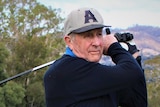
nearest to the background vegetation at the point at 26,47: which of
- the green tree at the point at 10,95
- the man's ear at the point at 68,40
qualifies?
the green tree at the point at 10,95

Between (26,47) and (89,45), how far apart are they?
32024 mm

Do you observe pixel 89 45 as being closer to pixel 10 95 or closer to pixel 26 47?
pixel 10 95

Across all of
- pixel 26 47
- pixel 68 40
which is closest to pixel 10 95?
pixel 26 47

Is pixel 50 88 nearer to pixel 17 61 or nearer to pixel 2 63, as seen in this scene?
pixel 2 63

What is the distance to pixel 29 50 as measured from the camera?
33.8m

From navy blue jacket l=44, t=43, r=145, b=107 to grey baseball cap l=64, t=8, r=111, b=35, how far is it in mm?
127

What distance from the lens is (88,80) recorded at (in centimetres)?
193

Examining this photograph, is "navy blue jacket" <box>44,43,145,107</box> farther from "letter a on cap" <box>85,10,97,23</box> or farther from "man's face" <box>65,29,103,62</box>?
"letter a on cap" <box>85,10,97,23</box>

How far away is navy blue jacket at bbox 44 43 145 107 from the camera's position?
191cm

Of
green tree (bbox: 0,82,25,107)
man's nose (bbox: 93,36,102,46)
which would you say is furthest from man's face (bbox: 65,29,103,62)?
green tree (bbox: 0,82,25,107)

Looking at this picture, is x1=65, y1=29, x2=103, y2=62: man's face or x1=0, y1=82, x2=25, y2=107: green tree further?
x1=0, y1=82, x2=25, y2=107: green tree

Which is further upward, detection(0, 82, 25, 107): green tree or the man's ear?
the man's ear

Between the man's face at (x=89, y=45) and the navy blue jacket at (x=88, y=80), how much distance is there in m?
0.03

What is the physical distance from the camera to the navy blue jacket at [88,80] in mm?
1911
